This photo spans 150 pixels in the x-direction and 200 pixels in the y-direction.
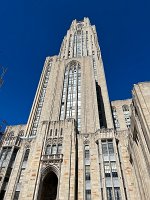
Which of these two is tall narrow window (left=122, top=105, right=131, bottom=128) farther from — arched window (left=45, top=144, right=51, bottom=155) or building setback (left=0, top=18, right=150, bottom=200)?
arched window (left=45, top=144, right=51, bottom=155)

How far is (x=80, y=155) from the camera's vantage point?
38.2 m

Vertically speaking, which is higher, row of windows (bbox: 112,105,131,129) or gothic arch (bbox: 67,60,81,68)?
gothic arch (bbox: 67,60,81,68)

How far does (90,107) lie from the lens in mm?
50438

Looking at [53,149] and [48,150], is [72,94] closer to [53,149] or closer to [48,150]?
[53,149]

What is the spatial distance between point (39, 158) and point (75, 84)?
2817cm

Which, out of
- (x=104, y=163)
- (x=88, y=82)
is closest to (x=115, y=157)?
(x=104, y=163)

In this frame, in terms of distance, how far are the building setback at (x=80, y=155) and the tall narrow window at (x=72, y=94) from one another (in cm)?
25

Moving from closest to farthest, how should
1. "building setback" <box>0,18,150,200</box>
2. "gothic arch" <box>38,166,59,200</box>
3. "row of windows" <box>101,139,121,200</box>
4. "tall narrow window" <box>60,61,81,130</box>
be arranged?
"building setback" <box>0,18,150,200</box> < "row of windows" <box>101,139,121,200</box> < "gothic arch" <box>38,166,59,200</box> < "tall narrow window" <box>60,61,81,130</box>

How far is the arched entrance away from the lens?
35.4m

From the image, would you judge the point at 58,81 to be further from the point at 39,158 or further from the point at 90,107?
the point at 39,158

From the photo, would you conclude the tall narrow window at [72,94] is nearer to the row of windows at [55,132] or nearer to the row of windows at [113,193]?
the row of windows at [55,132]

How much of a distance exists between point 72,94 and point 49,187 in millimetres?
26292

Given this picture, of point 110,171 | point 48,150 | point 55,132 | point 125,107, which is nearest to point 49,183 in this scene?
point 48,150

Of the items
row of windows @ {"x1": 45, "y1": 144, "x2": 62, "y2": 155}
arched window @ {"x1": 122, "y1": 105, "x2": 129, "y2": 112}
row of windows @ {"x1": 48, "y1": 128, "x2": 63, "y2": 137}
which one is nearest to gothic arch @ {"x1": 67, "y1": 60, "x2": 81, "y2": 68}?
arched window @ {"x1": 122, "y1": 105, "x2": 129, "y2": 112}
